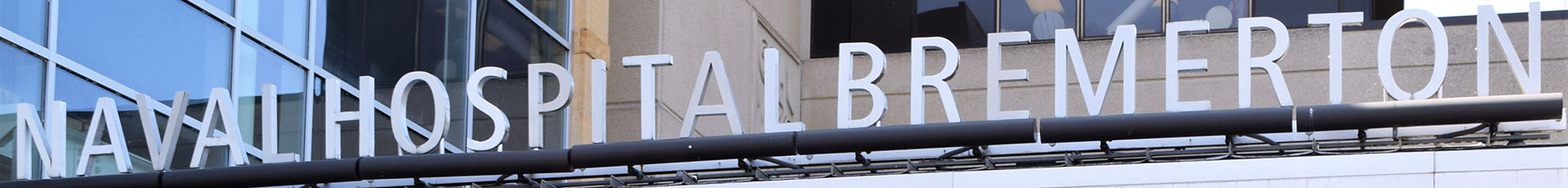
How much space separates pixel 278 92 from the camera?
49.3 feet

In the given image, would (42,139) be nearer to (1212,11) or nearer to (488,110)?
(488,110)

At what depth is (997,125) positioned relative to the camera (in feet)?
38.5

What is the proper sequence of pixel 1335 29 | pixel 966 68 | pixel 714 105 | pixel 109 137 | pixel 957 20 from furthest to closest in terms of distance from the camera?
1. pixel 957 20
2. pixel 966 68
3. pixel 714 105
4. pixel 109 137
5. pixel 1335 29

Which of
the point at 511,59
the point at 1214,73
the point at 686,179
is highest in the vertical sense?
the point at 1214,73

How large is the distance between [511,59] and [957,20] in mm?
6819

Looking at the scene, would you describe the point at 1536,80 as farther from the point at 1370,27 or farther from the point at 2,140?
the point at 1370,27

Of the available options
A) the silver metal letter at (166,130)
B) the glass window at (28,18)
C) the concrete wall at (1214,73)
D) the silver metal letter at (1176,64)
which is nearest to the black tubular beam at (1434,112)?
the silver metal letter at (1176,64)

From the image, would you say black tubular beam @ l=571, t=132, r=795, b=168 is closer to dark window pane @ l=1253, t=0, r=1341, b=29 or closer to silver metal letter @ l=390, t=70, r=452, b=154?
silver metal letter @ l=390, t=70, r=452, b=154

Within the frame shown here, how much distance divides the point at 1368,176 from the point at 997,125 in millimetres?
2079

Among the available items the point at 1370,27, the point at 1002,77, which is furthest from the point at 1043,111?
the point at 1002,77

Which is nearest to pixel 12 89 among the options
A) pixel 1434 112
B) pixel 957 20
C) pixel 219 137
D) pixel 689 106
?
pixel 219 137

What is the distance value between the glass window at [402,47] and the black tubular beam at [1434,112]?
24.6 ft

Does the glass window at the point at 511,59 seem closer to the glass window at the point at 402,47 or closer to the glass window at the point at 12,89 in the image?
the glass window at the point at 402,47

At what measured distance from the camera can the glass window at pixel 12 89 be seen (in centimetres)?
1290
